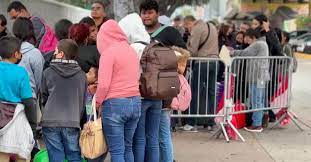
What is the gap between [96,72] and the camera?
573 cm

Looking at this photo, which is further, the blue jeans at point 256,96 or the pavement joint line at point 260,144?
the blue jeans at point 256,96

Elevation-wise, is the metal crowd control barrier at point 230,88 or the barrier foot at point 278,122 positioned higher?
the metal crowd control barrier at point 230,88

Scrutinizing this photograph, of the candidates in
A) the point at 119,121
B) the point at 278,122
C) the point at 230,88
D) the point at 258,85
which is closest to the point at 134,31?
the point at 119,121

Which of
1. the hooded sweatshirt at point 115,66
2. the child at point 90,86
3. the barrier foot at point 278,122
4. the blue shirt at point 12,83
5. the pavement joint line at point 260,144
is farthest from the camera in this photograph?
the barrier foot at point 278,122

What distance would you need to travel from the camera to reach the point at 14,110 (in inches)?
197

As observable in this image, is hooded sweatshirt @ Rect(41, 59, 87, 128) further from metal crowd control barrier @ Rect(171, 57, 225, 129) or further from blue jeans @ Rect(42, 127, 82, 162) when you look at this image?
metal crowd control barrier @ Rect(171, 57, 225, 129)

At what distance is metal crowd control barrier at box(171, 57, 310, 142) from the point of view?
27.8ft

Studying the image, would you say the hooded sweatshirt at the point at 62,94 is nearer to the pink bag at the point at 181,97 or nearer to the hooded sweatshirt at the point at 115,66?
the hooded sweatshirt at the point at 115,66

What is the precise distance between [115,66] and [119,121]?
51cm

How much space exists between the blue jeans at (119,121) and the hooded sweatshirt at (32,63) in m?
1.10

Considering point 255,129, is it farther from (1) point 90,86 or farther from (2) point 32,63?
(2) point 32,63

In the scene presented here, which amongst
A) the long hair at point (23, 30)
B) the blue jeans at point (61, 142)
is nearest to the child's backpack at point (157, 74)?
the blue jeans at point (61, 142)

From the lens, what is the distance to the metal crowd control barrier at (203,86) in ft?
28.5

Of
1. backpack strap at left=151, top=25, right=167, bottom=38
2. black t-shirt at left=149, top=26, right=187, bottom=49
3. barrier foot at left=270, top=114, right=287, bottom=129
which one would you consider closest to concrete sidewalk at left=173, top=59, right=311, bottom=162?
barrier foot at left=270, top=114, right=287, bottom=129
